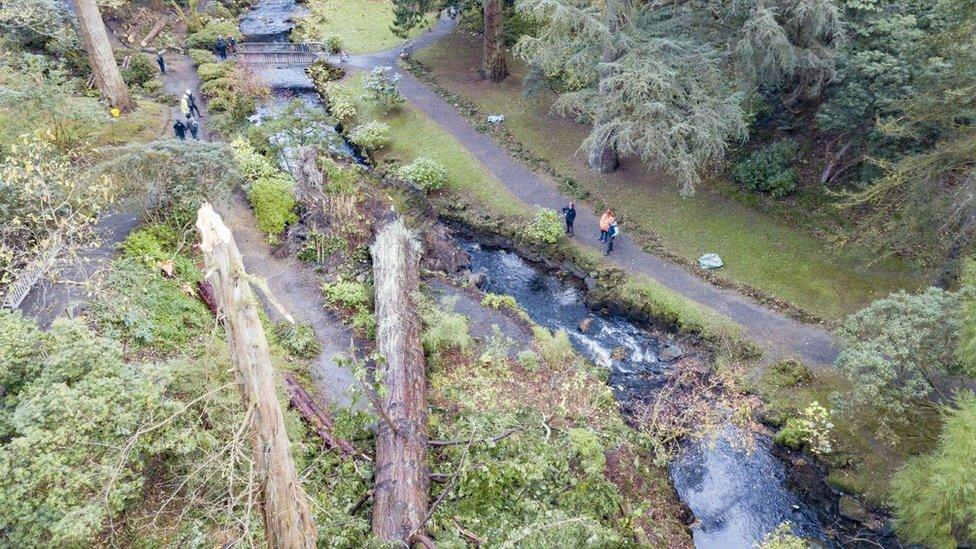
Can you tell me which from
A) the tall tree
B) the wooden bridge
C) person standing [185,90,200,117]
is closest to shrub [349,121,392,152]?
person standing [185,90,200,117]

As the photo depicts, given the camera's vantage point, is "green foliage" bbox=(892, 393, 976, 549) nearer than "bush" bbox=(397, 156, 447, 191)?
Yes

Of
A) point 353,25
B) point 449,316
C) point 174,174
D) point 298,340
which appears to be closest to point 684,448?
point 449,316

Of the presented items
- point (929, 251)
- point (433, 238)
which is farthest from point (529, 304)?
point (929, 251)

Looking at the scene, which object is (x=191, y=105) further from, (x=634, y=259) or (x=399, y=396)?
(x=634, y=259)

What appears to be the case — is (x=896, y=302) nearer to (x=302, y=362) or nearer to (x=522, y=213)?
(x=522, y=213)

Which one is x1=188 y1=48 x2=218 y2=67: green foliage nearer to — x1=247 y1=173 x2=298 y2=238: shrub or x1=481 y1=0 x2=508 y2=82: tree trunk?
x1=247 y1=173 x2=298 y2=238: shrub
